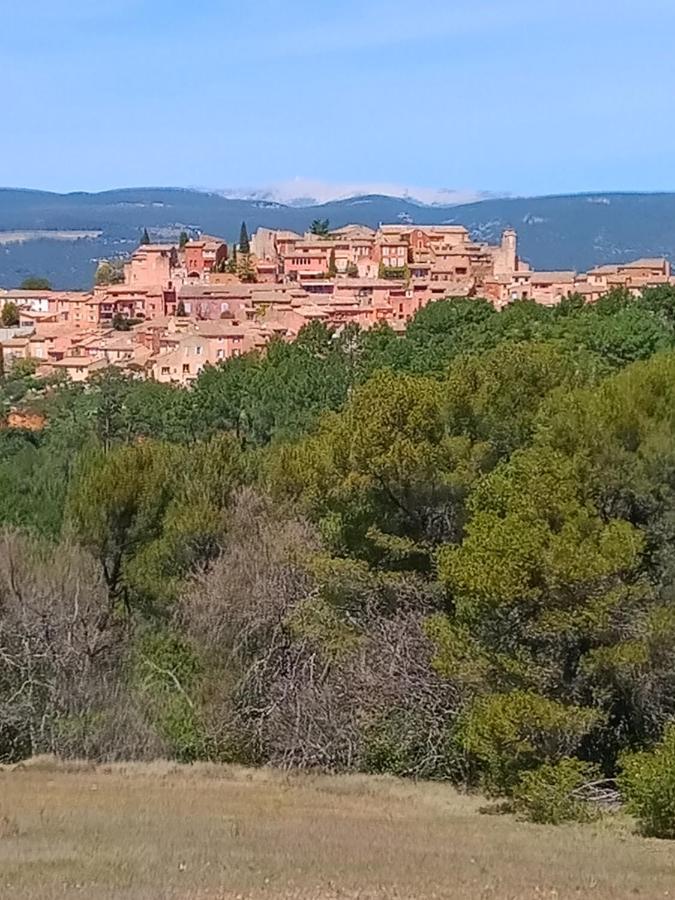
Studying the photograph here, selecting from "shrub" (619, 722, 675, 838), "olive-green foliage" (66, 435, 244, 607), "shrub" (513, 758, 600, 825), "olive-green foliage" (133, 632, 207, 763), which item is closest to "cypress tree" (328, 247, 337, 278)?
"olive-green foliage" (66, 435, 244, 607)

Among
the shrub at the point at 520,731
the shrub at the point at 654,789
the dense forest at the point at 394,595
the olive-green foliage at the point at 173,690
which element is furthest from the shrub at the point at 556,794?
the olive-green foliage at the point at 173,690

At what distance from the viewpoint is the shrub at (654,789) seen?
14641mm

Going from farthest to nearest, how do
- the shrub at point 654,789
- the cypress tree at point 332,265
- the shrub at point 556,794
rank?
the cypress tree at point 332,265 → the shrub at point 556,794 → the shrub at point 654,789

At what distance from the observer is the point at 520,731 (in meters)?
16.2

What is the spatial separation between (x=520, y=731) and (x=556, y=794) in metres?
0.82

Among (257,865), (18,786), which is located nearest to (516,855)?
(257,865)

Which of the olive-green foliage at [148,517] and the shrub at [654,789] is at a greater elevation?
the olive-green foliage at [148,517]

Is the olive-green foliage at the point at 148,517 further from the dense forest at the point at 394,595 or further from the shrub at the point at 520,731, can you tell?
the shrub at the point at 520,731

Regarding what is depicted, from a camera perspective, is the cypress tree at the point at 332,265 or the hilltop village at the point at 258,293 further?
the cypress tree at the point at 332,265

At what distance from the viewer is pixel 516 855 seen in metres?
12.7

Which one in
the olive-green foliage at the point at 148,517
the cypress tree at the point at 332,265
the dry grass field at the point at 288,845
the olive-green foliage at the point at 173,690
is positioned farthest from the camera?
the cypress tree at the point at 332,265

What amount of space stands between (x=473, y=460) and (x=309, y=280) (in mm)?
67601

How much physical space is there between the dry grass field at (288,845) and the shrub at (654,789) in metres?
0.33

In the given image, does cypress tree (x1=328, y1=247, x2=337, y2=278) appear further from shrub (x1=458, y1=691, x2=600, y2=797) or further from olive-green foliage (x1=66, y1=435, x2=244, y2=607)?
shrub (x1=458, y1=691, x2=600, y2=797)
